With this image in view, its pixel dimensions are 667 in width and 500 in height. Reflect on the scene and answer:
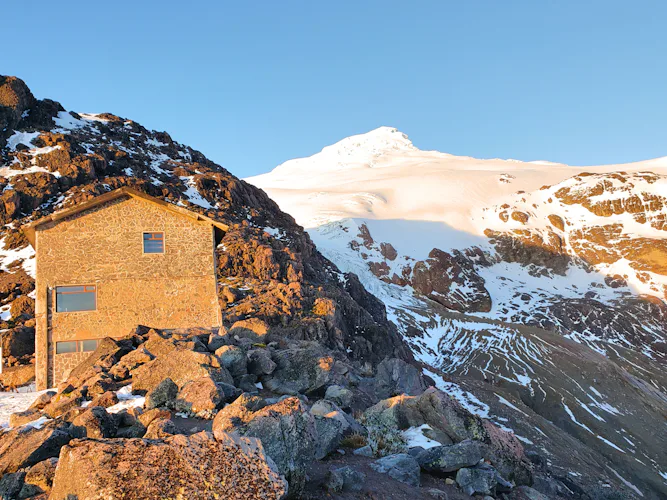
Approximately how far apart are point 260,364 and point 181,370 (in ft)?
7.76

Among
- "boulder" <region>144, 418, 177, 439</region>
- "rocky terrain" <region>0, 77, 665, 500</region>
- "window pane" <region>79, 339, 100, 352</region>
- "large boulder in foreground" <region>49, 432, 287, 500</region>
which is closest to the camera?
"large boulder in foreground" <region>49, 432, 287, 500</region>

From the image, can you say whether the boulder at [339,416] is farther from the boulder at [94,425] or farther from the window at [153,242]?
the window at [153,242]

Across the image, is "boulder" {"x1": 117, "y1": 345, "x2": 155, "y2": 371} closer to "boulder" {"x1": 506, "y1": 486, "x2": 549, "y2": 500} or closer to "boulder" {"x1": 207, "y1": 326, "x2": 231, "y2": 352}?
"boulder" {"x1": 207, "y1": 326, "x2": 231, "y2": 352}

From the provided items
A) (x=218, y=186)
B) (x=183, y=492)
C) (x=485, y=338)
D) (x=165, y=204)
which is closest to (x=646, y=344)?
(x=485, y=338)

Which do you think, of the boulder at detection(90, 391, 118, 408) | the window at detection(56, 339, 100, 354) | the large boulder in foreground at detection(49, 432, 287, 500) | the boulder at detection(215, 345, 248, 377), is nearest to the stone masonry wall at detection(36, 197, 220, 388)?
the window at detection(56, 339, 100, 354)

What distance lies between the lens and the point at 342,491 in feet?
23.3

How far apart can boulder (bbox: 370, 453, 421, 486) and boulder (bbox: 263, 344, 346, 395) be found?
4.18 m

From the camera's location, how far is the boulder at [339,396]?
12.3 m

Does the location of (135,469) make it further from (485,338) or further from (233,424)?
(485,338)

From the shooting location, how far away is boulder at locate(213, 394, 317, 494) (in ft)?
21.9

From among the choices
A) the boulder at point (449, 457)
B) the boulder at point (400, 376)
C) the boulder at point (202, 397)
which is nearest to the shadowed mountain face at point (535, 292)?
the boulder at point (400, 376)

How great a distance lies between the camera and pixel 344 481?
7.24 meters

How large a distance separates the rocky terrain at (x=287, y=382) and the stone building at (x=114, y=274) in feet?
5.95

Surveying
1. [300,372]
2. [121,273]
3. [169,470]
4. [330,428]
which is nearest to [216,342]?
[300,372]
